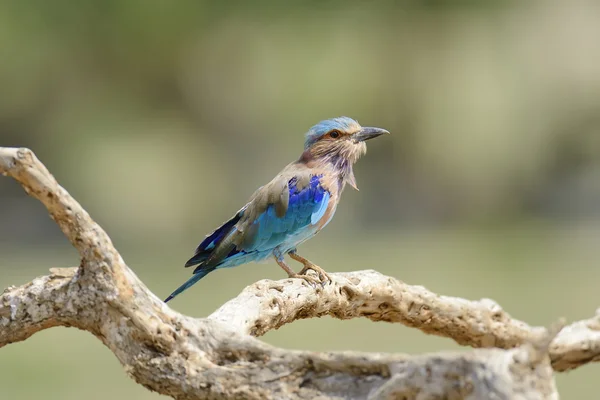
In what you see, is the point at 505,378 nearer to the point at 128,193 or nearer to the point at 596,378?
the point at 596,378

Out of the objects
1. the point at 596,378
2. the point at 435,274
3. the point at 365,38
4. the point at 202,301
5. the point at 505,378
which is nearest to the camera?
the point at 505,378

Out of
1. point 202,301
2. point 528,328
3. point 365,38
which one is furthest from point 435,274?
point 528,328

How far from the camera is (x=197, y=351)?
7.85 ft

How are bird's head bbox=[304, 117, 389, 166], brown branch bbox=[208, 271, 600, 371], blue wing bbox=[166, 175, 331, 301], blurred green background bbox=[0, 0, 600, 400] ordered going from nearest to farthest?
brown branch bbox=[208, 271, 600, 371], blue wing bbox=[166, 175, 331, 301], bird's head bbox=[304, 117, 389, 166], blurred green background bbox=[0, 0, 600, 400]

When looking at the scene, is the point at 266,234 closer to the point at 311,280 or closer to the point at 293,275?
the point at 293,275

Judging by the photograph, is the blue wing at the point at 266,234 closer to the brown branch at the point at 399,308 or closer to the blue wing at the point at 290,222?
the blue wing at the point at 290,222

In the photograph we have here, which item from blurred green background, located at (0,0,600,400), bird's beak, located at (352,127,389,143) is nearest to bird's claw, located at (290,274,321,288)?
bird's beak, located at (352,127,389,143)

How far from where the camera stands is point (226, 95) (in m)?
15.1

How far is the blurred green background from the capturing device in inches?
544

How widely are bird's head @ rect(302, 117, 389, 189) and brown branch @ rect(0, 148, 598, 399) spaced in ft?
4.25

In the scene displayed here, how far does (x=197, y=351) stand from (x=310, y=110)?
473 inches

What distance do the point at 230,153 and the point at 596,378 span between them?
808 centimetres

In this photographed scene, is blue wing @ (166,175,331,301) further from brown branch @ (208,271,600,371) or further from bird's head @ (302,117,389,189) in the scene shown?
brown branch @ (208,271,600,371)

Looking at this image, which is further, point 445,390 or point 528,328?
point 528,328
